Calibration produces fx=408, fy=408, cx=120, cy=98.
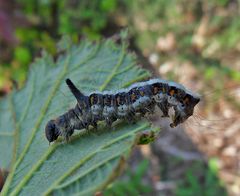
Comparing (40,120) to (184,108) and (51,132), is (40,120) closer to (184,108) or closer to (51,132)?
(51,132)

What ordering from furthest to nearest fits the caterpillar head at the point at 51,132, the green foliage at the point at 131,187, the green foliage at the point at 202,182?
the green foliage at the point at 202,182, the green foliage at the point at 131,187, the caterpillar head at the point at 51,132

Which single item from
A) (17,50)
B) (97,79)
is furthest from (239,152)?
(97,79)

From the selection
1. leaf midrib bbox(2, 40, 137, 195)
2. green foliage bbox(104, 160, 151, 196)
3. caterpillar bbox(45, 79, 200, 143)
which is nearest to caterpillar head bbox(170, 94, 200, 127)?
caterpillar bbox(45, 79, 200, 143)

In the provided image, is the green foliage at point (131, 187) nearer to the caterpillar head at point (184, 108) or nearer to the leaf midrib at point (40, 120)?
the leaf midrib at point (40, 120)

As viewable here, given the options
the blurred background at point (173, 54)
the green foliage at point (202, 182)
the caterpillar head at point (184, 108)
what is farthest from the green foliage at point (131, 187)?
the caterpillar head at point (184, 108)

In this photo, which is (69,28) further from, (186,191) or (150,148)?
(186,191)

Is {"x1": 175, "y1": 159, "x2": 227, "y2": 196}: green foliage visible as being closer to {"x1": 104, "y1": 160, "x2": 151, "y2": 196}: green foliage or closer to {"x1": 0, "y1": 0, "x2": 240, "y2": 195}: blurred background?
{"x1": 0, "y1": 0, "x2": 240, "y2": 195}: blurred background
